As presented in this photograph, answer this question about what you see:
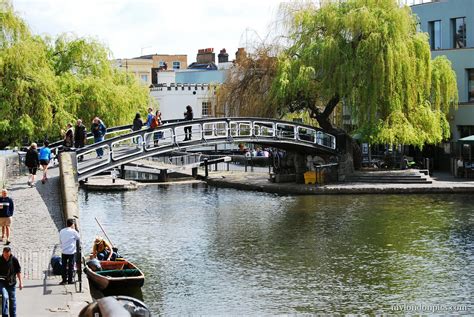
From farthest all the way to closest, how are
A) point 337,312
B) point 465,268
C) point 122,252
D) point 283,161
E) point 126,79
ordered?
point 126,79
point 283,161
point 122,252
point 465,268
point 337,312

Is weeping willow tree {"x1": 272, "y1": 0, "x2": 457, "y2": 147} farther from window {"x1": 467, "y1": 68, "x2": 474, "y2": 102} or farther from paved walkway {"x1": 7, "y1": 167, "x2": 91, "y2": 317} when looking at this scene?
paved walkway {"x1": 7, "y1": 167, "x2": 91, "y2": 317}

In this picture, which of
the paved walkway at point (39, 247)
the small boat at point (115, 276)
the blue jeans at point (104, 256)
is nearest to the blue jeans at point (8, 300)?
the paved walkway at point (39, 247)

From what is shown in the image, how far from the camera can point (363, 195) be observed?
160ft

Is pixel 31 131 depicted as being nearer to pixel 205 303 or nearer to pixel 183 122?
pixel 183 122

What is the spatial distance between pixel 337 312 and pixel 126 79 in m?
44.7

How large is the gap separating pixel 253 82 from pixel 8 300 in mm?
36604

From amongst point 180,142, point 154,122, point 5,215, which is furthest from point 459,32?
point 5,215

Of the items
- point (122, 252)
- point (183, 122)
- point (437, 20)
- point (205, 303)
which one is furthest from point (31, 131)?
point (205, 303)

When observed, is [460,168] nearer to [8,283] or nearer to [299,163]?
[299,163]

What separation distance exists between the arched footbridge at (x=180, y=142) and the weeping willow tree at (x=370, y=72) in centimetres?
243

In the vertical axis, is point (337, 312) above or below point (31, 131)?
below

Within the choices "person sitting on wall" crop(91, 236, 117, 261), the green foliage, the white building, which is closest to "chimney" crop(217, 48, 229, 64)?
the white building

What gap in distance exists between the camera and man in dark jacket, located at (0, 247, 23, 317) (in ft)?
64.4

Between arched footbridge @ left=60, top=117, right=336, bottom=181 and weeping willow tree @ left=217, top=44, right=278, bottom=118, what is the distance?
2.15 m
